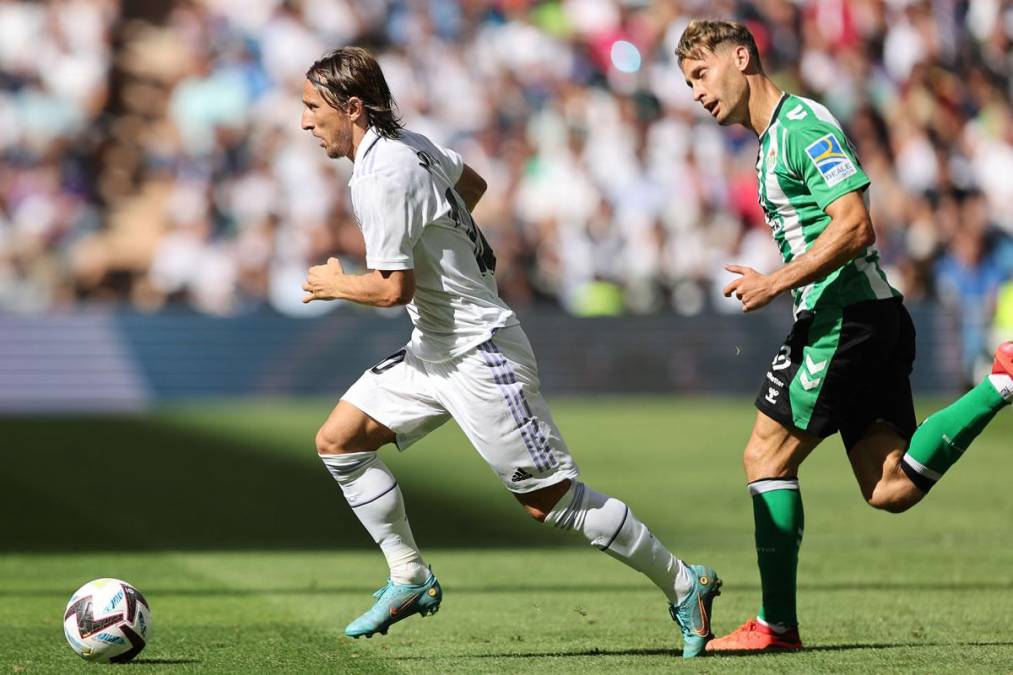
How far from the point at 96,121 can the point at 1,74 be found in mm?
1202

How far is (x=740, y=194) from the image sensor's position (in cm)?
2022

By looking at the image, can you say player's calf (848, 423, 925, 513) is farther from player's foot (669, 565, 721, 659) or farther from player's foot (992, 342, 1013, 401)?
player's foot (669, 565, 721, 659)

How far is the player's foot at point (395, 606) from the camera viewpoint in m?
6.34

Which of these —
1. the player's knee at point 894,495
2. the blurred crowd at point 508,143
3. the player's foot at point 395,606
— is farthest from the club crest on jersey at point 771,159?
the blurred crowd at point 508,143

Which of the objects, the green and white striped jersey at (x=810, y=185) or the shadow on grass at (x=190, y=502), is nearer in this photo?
the green and white striped jersey at (x=810, y=185)

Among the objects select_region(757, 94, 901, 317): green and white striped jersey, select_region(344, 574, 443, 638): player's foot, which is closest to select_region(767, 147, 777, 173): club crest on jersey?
select_region(757, 94, 901, 317): green and white striped jersey

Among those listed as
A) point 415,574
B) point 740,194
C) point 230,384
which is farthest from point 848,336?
point 740,194

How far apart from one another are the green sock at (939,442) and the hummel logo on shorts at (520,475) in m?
1.43

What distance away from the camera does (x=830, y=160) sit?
5949 millimetres

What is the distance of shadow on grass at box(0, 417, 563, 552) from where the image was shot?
34.9 ft

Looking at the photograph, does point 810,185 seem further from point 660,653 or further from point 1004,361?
point 660,653

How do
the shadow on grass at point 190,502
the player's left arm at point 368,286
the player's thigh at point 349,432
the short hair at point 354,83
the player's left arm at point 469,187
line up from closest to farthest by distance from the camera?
the player's left arm at point 368,286
the short hair at point 354,83
the player's thigh at point 349,432
the player's left arm at point 469,187
the shadow on grass at point 190,502

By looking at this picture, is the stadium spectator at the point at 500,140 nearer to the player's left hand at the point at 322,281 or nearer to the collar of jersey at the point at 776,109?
the player's left hand at the point at 322,281

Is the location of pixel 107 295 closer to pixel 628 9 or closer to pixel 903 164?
pixel 628 9
